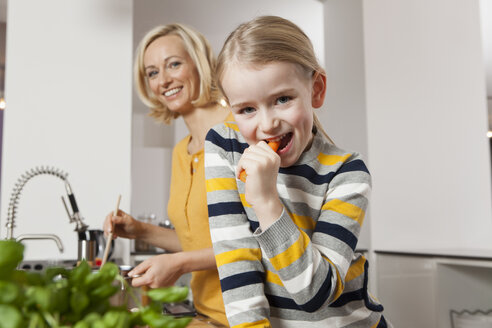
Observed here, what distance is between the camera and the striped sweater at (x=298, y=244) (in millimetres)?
658

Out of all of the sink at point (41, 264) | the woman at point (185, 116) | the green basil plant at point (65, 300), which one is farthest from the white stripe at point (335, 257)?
the sink at point (41, 264)

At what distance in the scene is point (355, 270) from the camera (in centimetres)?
83

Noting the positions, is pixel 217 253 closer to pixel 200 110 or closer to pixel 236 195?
pixel 236 195

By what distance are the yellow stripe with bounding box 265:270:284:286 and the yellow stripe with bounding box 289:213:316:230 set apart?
89mm

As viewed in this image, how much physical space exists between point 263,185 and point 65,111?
1716mm

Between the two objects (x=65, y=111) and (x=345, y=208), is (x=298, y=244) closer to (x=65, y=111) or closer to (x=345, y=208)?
(x=345, y=208)

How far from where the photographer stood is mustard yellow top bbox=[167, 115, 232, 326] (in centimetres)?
123

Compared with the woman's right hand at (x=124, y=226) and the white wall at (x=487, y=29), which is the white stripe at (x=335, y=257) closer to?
the woman's right hand at (x=124, y=226)

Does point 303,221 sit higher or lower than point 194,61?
lower

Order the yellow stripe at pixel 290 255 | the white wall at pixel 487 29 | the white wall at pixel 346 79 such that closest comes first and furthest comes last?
1. the yellow stripe at pixel 290 255
2. the white wall at pixel 346 79
3. the white wall at pixel 487 29

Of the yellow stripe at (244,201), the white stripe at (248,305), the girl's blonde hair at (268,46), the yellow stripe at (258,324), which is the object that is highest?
the girl's blonde hair at (268,46)

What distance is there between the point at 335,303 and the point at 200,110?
Answer: 2.89 ft

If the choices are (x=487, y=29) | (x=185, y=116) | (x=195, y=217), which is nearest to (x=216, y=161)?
(x=195, y=217)

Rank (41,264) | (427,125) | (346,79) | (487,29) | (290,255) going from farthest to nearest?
(487,29), (346,79), (427,125), (41,264), (290,255)
